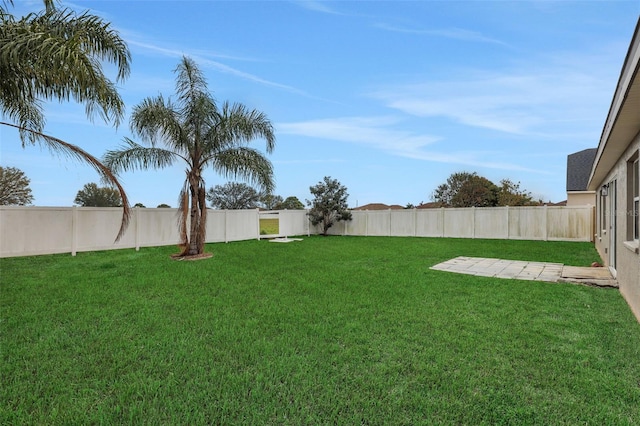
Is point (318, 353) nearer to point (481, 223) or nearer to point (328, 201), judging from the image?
point (481, 223)

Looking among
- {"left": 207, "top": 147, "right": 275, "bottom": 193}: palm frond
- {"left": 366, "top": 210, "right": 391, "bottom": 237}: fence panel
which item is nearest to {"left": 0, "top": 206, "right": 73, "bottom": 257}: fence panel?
{"left": 207, "top": 147, "right": 275, "bottom": 193}: palm frond

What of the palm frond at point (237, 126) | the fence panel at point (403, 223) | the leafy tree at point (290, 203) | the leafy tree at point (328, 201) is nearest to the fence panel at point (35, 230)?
the palm frond at point (237, 126)

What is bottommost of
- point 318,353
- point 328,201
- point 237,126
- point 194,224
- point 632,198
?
point 318,353

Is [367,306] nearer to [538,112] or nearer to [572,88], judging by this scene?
[572,88]

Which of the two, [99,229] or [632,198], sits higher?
[632,198]

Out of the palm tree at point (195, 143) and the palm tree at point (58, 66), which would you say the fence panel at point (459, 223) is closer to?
the palm tree at point (195, 143)

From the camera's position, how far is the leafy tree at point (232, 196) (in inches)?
1810

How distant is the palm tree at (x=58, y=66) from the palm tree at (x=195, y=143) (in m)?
2.95

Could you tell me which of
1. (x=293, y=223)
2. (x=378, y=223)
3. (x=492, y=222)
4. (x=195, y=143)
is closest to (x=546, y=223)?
(x=492, y=222)

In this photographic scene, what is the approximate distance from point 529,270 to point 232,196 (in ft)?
139

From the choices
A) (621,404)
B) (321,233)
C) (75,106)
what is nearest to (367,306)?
(621,404)

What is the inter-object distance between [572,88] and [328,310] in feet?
29.3

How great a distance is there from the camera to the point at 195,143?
10539 millimetres

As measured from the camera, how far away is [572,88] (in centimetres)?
876
